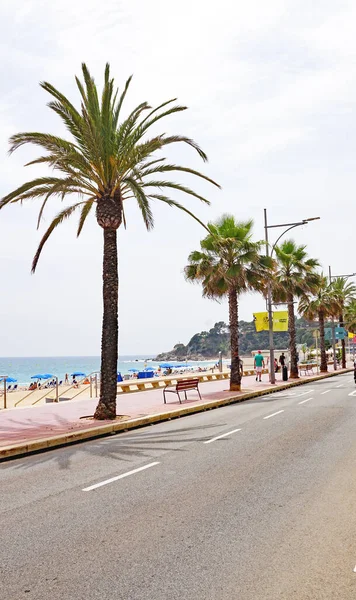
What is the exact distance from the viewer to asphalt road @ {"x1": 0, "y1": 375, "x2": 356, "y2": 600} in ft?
14.8

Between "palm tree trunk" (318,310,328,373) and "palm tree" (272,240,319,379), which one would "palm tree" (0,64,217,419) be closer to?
"palm tree" (272,240,319,379)

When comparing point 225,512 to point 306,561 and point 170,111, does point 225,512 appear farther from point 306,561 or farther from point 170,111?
point 170,111

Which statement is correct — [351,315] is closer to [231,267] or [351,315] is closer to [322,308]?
[322,308]

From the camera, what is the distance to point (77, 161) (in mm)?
16375

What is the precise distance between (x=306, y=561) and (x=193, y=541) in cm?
115

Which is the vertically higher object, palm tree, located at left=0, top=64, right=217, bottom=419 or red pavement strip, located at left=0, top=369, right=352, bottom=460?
palm tree, located at left=0, top=64, right=217, bottom=419

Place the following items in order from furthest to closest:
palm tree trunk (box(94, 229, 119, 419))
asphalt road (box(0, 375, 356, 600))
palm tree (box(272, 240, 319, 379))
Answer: palm tree (box(272, 240, 319, 379)) → palm tree trunk (box(94, 229, 119, 419)) → asphalt road (box(0, 375, 356, 600))

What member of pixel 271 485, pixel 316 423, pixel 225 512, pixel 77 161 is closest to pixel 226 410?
pixel 316 423

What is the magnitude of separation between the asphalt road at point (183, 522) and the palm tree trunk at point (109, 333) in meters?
4.56

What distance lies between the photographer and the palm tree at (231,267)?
27922 millimetres

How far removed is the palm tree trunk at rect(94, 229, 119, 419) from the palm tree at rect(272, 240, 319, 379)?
22.7 meters

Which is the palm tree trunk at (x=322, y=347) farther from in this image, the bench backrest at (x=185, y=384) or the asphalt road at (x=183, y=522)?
the asphalt road at (x=183, y=522)

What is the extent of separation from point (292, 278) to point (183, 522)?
34259 mm

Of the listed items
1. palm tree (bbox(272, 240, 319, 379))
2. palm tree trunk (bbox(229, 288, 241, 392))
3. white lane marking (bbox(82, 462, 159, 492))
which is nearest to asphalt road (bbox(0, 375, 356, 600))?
white lane marking (bbox(82, 462, 159, 492))
